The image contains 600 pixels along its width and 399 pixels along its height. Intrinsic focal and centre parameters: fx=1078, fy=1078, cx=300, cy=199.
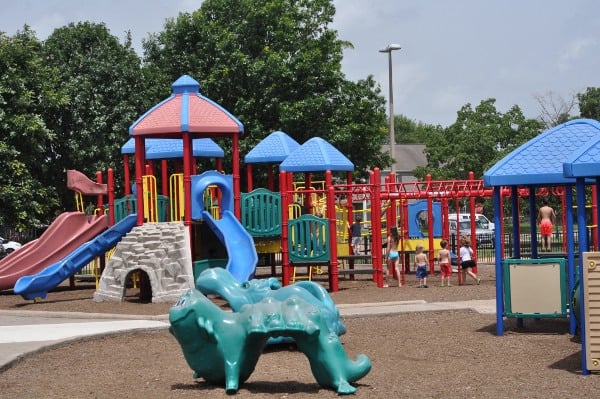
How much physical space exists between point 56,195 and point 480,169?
75.0 feet

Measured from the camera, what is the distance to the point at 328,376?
9.46 m

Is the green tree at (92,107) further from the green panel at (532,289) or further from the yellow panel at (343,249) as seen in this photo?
the green panel at (532,289)

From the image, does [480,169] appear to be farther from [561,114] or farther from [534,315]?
[534,315]

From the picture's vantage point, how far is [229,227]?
21219mm

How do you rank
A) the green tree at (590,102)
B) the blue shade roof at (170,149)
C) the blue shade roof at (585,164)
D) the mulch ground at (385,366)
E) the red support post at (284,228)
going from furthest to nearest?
the green tree at (590,102) < the blue shade roof at (170,149) < the red support post at (284,228) < the blue shade roof at (585,164) < the mulch ground at (385,366)

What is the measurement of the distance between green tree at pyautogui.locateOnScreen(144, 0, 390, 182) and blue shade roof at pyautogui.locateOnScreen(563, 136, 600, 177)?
27.2 m

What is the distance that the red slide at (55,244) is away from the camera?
23.8 meters

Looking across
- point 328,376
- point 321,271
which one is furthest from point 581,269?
point 321,271

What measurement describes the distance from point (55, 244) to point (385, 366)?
14336mm

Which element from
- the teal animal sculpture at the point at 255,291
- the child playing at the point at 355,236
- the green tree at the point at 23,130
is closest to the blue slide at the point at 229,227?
the child playing at the point at 355,236

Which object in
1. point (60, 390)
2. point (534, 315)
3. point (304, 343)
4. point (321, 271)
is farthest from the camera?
point (321, 271)

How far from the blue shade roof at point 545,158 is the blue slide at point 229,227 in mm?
6787

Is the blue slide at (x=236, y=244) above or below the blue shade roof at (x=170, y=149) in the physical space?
below

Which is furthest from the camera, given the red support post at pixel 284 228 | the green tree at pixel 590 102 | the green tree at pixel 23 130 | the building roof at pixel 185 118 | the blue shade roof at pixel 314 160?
the green tree at pixel 590 102
